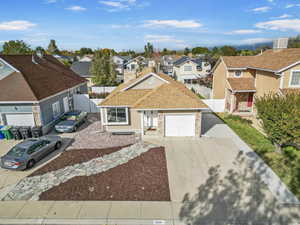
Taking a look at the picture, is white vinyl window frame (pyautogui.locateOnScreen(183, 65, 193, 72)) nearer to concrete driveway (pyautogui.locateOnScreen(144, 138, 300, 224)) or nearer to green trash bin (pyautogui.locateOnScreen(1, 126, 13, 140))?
concrete driveway (pyautogui.locateOnScreen(144, 138, 300, 224))

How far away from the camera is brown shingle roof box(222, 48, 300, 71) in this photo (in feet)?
57.6

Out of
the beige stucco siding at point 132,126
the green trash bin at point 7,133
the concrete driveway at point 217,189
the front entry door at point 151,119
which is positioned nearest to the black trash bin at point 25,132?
the green trash bin at point 7,133

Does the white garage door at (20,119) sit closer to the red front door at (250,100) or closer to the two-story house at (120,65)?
the red front door at (250,100)

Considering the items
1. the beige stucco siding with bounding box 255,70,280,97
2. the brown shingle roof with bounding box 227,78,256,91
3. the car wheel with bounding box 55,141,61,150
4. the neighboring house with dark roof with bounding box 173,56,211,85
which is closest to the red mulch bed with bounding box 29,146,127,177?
the car wheel with bounding box 55,141,61,150

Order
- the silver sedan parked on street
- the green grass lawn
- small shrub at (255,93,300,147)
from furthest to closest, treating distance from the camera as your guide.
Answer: small shrub at (255,93,300,147) → the silver sedan parked on street → the green grass lawn

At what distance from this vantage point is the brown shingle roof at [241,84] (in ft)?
70.4

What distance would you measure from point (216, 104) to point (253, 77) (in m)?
5.57

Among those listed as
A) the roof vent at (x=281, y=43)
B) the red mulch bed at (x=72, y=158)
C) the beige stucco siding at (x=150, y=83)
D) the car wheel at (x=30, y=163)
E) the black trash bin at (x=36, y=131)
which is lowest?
the red mulch bed at (x=72, y=158)

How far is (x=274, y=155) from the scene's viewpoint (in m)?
12.6

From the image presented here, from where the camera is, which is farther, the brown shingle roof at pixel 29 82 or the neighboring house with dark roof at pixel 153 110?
the brown shingle roof at pixel 29 82

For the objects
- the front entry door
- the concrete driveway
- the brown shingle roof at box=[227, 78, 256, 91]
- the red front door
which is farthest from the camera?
the red front door

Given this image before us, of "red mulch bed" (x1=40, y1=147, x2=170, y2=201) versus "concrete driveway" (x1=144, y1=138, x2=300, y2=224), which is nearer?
"concrete driveway" (x1=144, y1=138, x2=300, y2=224)

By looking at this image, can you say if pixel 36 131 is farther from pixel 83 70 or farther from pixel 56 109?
pixel 83 70

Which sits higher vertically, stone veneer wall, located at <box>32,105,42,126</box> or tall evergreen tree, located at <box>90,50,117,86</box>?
tall evergreen tree, located at <box>90,50,117,86</box>
